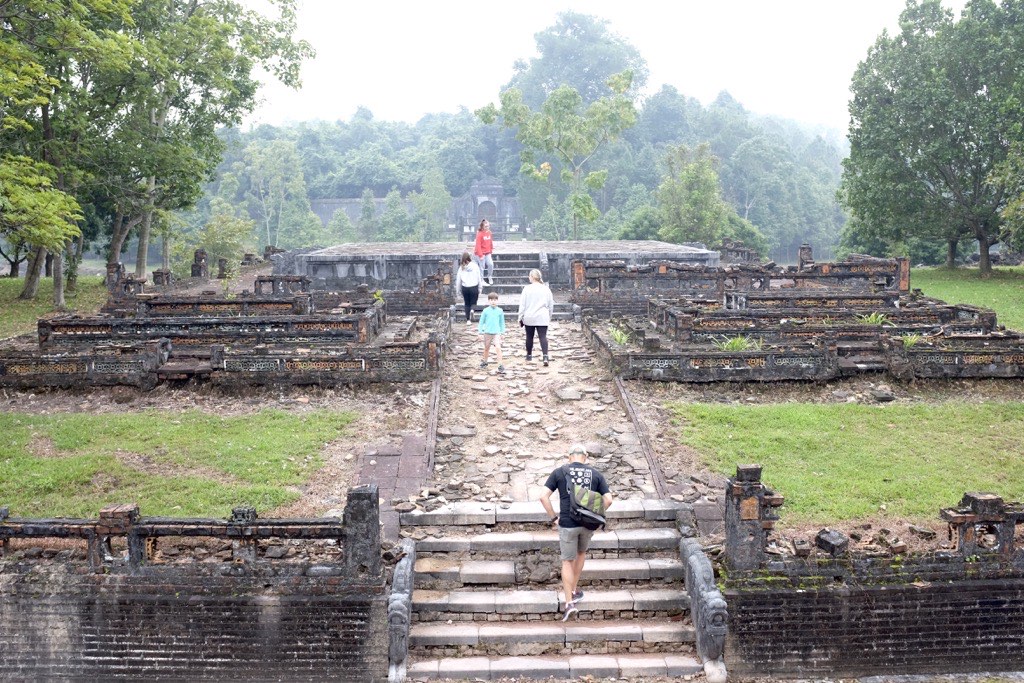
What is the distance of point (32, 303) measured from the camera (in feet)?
67.6

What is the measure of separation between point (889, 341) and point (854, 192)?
55.5ft

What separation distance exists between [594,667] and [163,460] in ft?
18.8

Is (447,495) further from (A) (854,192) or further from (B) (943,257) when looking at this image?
(B) (943,257)

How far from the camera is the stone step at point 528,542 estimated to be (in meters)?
8.52

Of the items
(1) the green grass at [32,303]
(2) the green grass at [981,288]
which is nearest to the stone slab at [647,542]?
(2) the green grass at [981,288]

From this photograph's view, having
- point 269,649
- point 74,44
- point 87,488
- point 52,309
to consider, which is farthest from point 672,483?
point 52,309

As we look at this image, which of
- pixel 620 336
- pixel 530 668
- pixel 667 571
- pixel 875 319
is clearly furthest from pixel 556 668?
pixel 875 319

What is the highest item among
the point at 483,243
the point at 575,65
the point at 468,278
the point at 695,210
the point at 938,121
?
the point at 575,65

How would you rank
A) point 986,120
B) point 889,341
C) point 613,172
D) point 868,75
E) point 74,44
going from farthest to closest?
point 613,172 < point 868,75 < point 986,120 < point 74,44 < point 889,341

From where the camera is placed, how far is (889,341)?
41.0 ft

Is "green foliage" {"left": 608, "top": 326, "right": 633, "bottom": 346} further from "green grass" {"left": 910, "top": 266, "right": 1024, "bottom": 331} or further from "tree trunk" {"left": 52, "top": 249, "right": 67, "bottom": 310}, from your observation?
"tree trunk" {"left": 52, "top": 249, "right": 67, "bottom": 310}

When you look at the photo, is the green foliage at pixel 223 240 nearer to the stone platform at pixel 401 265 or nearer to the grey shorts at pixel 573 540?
the stone platform at pixel 401 265

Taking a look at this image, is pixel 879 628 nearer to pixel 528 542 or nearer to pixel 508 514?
pixel 528 542

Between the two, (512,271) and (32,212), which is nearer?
(32,212)
